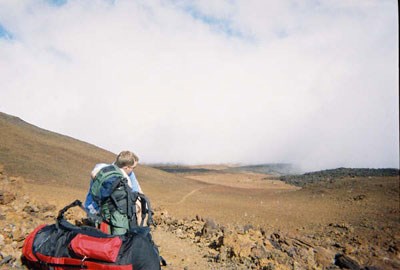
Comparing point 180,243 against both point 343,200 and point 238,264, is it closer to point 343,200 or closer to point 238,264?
point 238,264

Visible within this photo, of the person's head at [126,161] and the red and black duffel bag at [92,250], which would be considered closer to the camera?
the red and black duffel bag at [92,250]

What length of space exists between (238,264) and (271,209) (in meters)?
9.07

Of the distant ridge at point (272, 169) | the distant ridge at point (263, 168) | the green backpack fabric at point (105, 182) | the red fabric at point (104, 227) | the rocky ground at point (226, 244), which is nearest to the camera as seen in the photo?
the green backpack fabric at point (105, 182)

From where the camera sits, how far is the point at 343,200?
15.8 meters

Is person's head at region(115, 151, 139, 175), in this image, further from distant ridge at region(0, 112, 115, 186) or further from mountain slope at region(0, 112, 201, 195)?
distant ridge at region(0, 112, 115, 186)

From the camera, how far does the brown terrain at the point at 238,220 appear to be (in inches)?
233

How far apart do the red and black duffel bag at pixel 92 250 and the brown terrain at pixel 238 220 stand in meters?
0.64

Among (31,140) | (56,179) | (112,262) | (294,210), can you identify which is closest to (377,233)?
(294,210)

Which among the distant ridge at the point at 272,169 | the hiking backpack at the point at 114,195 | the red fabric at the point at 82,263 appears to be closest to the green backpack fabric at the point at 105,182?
the hiking backpack at the point at 114,195

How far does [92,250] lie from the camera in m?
3.22

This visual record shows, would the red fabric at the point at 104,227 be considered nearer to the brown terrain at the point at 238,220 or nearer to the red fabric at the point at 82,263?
the red fabric at the point at 82,263

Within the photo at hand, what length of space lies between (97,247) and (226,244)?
3543mm

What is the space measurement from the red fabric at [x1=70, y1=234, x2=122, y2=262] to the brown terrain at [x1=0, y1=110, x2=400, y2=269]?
1.16 meters

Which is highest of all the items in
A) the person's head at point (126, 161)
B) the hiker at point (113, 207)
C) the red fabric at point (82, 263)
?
the person's head at point (126, 161)
